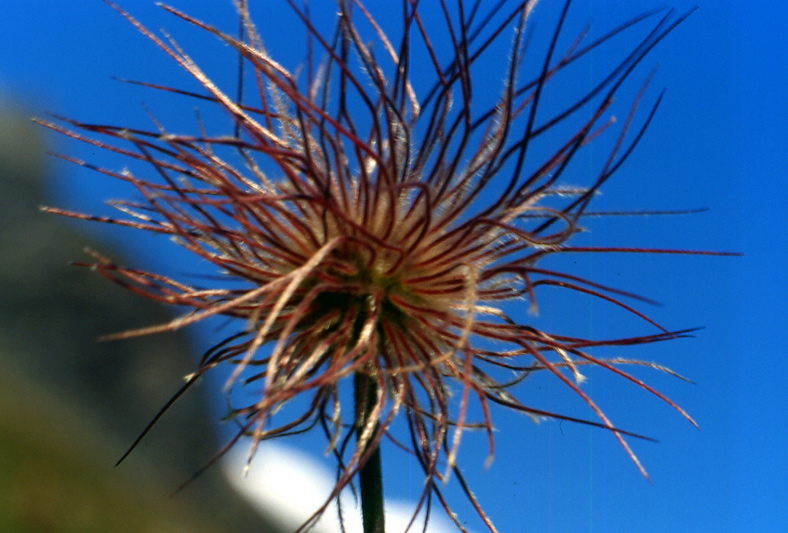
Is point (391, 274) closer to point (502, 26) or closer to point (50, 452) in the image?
point (502, 26)

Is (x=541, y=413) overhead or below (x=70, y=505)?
overhead

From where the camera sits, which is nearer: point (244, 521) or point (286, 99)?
point (286, 99)

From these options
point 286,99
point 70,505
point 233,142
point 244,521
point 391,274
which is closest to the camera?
point 233,142

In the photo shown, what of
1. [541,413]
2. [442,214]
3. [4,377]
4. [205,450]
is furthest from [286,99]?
[4,377]

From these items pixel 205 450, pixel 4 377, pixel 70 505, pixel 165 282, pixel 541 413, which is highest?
pixel 541 413

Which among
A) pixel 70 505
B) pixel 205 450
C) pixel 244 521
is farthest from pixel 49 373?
pixel 244 521

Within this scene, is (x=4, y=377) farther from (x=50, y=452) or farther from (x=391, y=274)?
(x=391, y=274)

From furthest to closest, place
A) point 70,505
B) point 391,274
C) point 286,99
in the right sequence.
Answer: point 70,505, point 286,99, point 391,274
